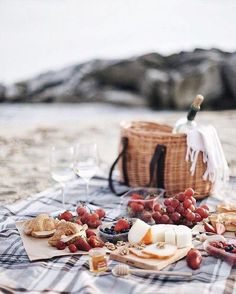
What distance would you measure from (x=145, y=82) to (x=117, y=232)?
20.0ft

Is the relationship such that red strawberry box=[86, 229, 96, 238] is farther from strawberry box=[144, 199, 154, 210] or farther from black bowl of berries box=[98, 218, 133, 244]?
strawberry box=[144, 199, 154, 210]

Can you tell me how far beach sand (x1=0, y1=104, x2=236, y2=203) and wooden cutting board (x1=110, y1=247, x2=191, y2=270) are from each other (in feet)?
3.36

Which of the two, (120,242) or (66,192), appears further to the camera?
(66,192)

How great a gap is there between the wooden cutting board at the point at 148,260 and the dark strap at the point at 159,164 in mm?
822

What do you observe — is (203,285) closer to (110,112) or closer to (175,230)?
(175,230)

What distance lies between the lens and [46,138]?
171 inches

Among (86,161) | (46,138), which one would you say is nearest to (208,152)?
(86,161)

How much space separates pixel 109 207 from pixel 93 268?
76cm

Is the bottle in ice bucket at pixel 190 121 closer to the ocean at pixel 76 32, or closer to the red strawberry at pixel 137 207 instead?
the red strawberry at pixel 137 207

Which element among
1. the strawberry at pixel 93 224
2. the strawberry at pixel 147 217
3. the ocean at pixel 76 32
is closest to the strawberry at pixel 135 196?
the strawberry at pixel 147 217

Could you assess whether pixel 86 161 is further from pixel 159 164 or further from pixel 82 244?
pixel 82 244

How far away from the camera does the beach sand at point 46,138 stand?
119 inches

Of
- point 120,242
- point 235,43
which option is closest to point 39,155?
point 120,242

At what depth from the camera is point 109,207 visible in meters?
2.33
